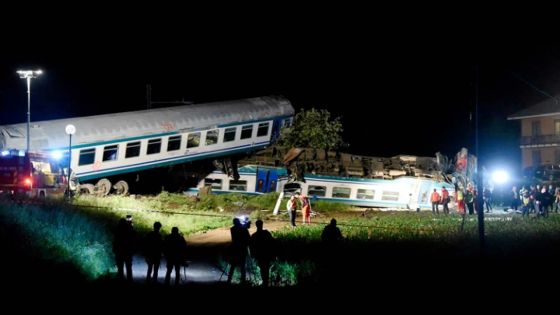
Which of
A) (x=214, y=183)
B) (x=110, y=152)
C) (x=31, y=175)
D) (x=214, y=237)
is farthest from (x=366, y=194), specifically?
(x=31, y=175)

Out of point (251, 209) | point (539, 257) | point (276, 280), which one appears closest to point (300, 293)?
point (276, 280)

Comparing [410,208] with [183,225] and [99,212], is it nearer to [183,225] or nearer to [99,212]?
[183,225]

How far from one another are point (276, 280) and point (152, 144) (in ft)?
69.0

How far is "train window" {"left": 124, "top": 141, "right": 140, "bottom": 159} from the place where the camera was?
3616 centimetres

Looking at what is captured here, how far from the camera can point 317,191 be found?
4097cm

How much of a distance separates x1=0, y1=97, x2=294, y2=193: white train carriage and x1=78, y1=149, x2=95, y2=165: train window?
43 mm

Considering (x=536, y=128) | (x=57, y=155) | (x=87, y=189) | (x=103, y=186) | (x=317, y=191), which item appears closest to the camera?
(x=57, y=155)

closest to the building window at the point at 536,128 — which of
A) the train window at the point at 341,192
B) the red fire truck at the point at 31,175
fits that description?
the train window at the point at 341,192

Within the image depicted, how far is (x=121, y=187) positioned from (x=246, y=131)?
7688 millimetres

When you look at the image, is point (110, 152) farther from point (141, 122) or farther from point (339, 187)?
point (339, 187)

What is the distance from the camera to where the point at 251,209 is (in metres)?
36.1

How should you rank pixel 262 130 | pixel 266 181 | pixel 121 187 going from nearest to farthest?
pixel 121 187
pixel 266 181
pixel 262 130

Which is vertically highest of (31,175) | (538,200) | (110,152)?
(110,152)

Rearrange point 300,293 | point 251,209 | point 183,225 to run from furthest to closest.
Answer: point 251,209, point 183,225, point 300,293
